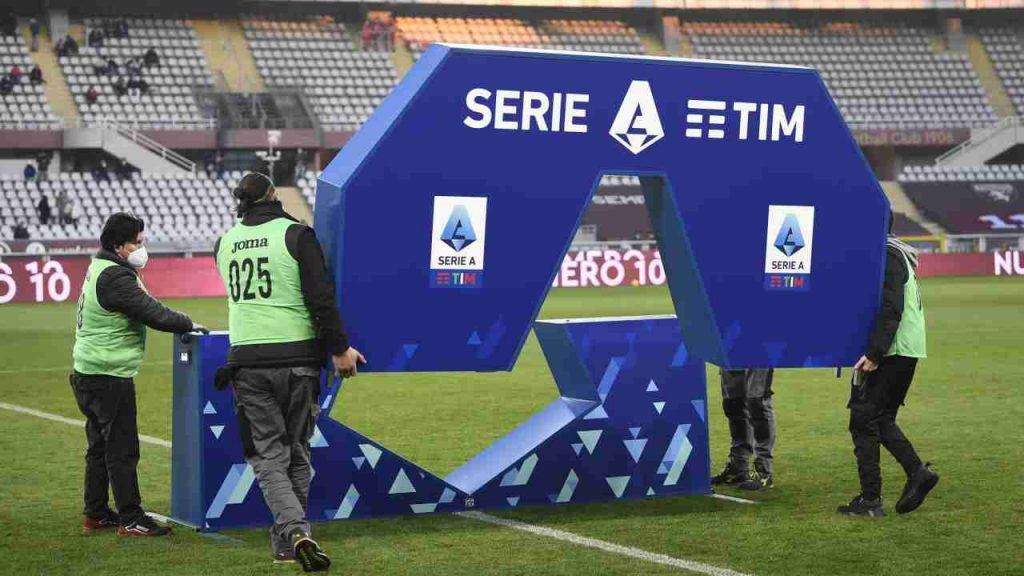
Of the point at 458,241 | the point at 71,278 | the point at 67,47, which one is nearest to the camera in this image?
the point at 458,241

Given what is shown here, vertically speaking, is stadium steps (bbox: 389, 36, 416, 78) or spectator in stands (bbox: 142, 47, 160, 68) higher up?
stadium steps (bbox: 389, 36, 416, 78)

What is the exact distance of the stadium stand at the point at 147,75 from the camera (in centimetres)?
5084

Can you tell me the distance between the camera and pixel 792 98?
8984mm

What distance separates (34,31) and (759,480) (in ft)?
154

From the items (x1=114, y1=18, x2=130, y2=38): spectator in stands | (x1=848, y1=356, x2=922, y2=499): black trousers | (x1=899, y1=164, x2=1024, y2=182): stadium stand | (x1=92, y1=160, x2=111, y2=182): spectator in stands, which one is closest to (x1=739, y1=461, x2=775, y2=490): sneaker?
(x1=848, y1=356, x2=922, y2=499): black trousers

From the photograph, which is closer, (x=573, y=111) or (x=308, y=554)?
(x=308, y=554)

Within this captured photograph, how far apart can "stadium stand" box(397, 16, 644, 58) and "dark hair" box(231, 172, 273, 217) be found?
51569 mm

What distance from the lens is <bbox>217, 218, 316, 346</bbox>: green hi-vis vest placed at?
7.59m

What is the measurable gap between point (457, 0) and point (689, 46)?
9641 millimetres

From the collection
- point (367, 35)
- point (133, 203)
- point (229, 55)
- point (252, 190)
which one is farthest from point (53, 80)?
point (252, 190)

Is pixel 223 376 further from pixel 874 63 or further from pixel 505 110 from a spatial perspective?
pixel 874 63

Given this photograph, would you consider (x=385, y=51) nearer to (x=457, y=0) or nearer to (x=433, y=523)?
(x=457, y=0)

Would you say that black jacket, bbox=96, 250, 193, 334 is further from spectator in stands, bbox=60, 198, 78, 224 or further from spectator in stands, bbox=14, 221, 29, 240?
spectator in stands, bbox=60, 198, 78, 224

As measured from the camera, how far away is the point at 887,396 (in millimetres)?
9125
